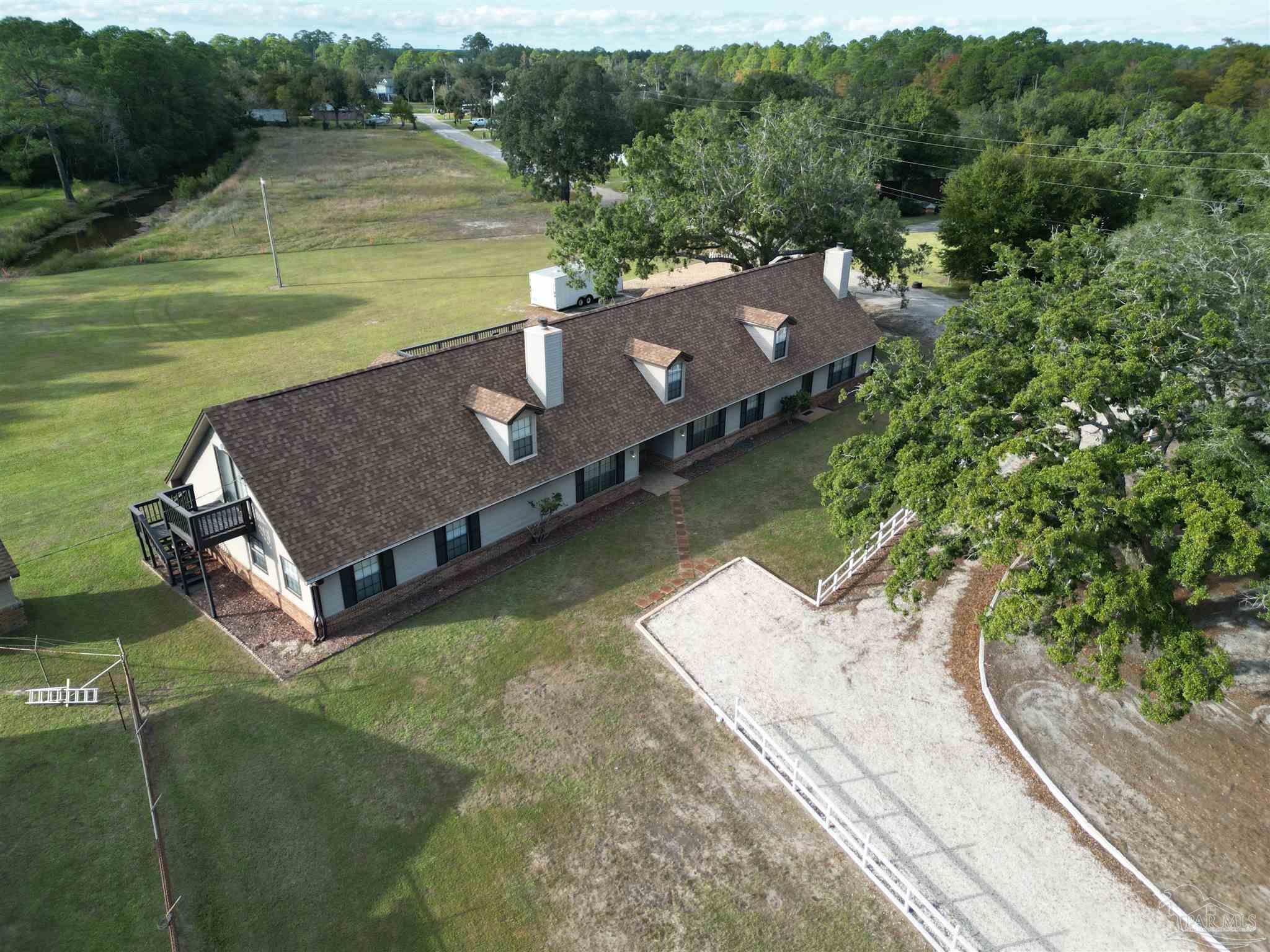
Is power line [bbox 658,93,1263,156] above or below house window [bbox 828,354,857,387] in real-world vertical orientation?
above

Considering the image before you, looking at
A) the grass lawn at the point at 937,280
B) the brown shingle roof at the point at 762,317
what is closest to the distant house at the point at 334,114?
the grass lawn at the point at 937,280

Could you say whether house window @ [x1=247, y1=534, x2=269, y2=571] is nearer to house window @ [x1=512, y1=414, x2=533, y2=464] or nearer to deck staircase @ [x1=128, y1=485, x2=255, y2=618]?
deck staircase @ [x1=128, y1=485, x2=255, y2=618]

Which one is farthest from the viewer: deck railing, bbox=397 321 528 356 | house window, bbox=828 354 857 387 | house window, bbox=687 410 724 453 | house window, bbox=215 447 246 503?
house window, bbox=828 354 857 387

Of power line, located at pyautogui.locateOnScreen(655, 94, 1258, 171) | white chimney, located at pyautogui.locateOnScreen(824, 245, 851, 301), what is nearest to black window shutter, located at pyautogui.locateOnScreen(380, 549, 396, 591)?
white chimney, located at pyautogui.locateOnScreen(824, 245, 851, 301)

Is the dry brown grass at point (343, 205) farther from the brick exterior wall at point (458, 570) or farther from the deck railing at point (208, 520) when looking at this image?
the deck railing at point (208, 520)

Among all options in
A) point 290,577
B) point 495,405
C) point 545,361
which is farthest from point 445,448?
point 290,577

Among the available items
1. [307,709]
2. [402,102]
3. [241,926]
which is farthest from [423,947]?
[402,102]
